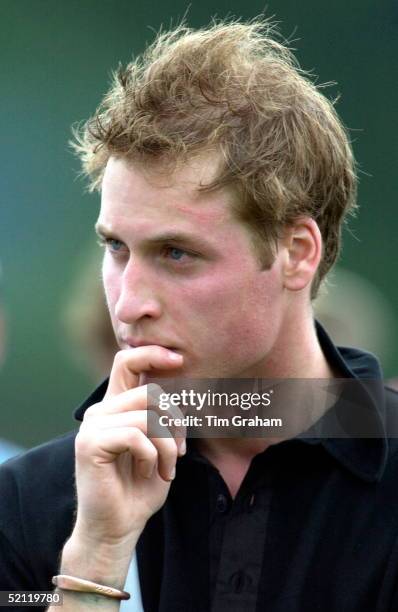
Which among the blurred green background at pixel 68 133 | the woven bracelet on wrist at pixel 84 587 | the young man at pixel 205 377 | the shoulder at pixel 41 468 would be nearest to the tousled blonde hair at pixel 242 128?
the young man at pixel 205 377

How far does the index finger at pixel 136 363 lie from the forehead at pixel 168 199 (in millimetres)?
274

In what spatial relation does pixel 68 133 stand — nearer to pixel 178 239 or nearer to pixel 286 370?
pixel 286 370

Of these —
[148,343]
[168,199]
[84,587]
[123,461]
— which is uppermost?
[168,199]

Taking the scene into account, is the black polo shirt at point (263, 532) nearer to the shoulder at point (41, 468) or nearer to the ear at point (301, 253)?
the shoulder at point (41, 468)

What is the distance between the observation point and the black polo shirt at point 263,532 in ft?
8.14

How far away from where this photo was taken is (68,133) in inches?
214

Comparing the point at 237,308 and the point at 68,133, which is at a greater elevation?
the point at 68,133

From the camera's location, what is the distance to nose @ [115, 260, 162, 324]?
2.51 metres

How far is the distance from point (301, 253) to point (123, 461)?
68 centimetres

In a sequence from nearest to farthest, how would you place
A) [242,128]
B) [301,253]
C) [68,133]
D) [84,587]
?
[84,587] < [242,128] < [301,253] < [68,133]

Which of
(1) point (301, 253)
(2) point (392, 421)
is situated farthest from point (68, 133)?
(2) point (392, 421)

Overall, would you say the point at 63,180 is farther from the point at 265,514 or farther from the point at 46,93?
the point at 265,514

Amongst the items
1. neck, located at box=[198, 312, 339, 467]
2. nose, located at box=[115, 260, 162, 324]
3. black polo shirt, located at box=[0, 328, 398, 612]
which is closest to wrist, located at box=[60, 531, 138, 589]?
black polo shirt, located at box=[0, 328, 398, 612]

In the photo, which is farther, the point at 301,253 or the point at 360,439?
the point at 301,253
